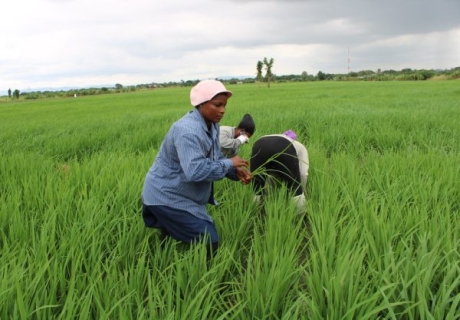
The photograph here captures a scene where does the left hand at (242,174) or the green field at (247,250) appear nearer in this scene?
the green field at (247,250)

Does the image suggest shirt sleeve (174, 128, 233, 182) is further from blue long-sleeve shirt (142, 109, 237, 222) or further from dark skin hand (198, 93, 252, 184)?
dark skin hand (198, 93, 252, 184)

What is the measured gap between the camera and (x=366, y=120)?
5434mm

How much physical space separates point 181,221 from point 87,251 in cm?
51

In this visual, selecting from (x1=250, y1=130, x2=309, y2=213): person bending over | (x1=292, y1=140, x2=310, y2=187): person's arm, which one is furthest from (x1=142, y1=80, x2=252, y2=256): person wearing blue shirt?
(x1=292, y1=140, x2=310, y2=187): person's arm

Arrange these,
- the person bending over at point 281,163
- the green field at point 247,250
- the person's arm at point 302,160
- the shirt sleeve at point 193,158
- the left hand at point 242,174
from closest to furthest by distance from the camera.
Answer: the green field at point 247,250, the shirt sleeve at point 193,158, the left hand at point 242,174, the person bending over at point 281,163, the person's arm at point 302,160

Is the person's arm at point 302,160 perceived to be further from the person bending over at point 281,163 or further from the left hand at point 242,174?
the left hand at point 242,174

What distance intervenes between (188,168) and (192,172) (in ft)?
0.09

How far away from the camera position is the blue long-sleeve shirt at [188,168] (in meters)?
1.52

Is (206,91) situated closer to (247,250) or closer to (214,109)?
(214,109)

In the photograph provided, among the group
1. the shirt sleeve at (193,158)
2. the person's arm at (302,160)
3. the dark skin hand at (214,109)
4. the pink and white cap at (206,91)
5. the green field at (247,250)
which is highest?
the pink and white cap at (206,91)

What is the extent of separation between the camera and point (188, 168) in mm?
1505

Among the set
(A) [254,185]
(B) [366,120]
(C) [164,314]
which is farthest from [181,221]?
(B) [366,120]

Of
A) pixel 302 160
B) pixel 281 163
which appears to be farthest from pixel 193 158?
pixel 302 160

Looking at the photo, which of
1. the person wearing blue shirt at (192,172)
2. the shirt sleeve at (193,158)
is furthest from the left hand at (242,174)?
the shirt sleeve at (193,158)
